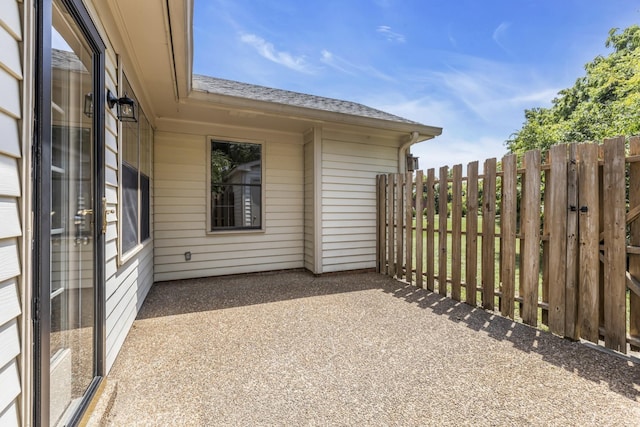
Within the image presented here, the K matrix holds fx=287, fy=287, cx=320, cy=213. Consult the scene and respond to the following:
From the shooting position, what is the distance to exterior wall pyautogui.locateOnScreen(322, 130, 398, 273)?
17.6 ft

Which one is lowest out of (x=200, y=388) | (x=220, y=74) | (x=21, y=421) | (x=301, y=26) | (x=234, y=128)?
(x=200, y=388)

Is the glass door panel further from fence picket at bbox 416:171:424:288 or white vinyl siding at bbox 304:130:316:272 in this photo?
fence picket at bbox 416:171:424:288

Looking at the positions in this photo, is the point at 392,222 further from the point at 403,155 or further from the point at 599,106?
the point at 599,106

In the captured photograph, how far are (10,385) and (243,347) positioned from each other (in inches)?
72.3

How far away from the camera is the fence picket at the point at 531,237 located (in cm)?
305

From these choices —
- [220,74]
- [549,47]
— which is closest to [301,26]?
[220,74]

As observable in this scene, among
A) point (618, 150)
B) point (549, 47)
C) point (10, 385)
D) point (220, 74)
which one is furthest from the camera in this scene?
point (549, 47)

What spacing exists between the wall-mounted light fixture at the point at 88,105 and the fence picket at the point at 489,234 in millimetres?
3914

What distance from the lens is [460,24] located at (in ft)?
23.7

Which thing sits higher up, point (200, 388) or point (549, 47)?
point (549, 47)

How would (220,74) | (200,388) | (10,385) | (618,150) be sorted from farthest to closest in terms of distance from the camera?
(220,74) → (618,150) → (200,388) → (10,385)

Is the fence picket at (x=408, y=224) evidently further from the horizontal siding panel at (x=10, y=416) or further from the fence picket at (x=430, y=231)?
the horizontal siding panel at (x=10, y=416)

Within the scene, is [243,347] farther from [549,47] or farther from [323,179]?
[549,47]

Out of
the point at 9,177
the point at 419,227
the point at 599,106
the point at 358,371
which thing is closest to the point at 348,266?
the point at 419,227
